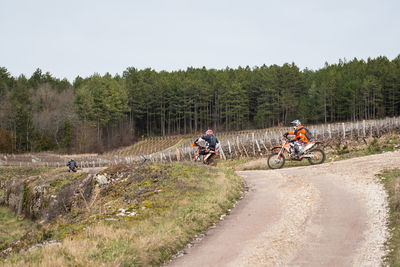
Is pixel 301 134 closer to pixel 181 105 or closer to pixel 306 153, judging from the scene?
pixel 306 153

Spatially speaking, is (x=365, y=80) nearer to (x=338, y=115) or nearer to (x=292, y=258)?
(x=338, y=115)

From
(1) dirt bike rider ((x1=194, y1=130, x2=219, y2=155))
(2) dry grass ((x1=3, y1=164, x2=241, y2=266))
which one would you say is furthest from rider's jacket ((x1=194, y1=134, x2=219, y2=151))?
(2) dry grass ((x1=3, y1=164, x2=241, y2=266))

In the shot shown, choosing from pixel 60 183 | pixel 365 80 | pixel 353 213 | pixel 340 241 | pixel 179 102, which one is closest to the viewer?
pixel 340 241

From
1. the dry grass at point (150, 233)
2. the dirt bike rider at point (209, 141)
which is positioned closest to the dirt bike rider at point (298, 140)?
the dirt bike rider at point (209, 141)

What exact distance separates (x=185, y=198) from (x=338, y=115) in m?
91.3

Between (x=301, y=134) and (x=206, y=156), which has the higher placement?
(x=301, y=134)

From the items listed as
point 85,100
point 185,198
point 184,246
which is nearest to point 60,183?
point 185,198

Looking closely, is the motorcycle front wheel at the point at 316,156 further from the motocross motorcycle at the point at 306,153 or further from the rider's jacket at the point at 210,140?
the rider's jacket at the point at 210,140

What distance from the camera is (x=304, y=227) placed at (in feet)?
27.1

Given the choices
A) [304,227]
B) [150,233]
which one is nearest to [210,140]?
[304,227]

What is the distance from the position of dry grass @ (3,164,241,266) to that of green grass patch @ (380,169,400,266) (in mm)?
4110

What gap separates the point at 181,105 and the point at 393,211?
309ft

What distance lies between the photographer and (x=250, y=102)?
348 ft

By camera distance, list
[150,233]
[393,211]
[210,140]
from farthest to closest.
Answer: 1. [210,140]
2. [393,211]
3. [150,233]
